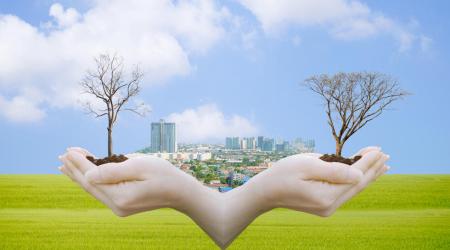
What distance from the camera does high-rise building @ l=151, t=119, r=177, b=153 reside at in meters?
8.07

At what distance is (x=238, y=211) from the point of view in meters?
3.36

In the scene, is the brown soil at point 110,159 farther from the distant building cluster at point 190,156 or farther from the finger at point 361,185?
the distant building cluster at point 190,156

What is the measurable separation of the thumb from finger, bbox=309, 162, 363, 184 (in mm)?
982

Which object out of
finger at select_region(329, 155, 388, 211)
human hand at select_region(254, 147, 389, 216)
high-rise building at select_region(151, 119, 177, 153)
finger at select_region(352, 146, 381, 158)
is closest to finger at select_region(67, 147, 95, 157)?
human hand at select_region(254, 147, 389, 216)

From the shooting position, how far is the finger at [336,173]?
9.67 feet

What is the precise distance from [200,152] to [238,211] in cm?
420

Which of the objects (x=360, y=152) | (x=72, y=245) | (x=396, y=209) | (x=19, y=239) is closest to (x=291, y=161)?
(x=360, y=152)

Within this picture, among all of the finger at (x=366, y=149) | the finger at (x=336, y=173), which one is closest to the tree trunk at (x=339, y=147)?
the finger at (x=366, y=149)

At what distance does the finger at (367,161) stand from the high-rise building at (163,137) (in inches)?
200

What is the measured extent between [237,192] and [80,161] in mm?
960

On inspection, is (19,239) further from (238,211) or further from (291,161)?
(291,161)

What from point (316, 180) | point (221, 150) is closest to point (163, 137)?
point (221, 150)

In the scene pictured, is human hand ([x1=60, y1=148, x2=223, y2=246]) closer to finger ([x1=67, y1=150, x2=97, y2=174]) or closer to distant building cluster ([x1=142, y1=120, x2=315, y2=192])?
finger ([x1=67, y1=150, x2=97, y2=174])

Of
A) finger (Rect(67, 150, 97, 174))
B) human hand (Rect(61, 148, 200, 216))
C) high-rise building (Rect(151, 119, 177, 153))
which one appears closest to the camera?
human hand (Rect(61, 148, 200, 216))
